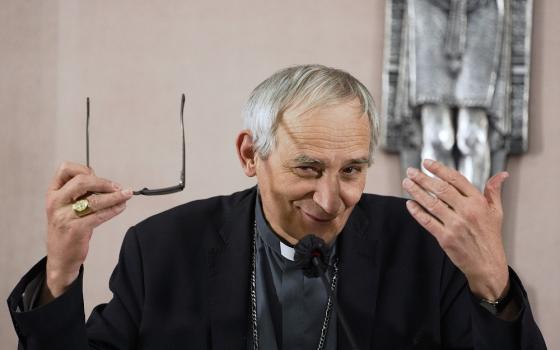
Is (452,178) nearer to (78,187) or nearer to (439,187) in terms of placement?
(439,187)

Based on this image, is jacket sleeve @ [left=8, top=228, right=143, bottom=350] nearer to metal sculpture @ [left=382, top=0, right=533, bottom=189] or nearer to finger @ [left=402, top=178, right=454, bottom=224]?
finger @ [left=402, top=178, right=454, bottom=224]

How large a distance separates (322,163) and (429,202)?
33 centimetres

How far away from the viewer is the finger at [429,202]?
1690 mm

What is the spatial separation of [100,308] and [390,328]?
719 mm

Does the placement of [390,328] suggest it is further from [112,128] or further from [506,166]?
[112,128]

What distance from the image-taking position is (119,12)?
3998 mm

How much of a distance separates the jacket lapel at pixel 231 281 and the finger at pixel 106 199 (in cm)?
55

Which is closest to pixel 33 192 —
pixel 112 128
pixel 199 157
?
pixel 112 128

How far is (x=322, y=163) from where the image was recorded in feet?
6.40

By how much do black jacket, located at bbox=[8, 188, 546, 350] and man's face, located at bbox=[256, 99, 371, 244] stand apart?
22 cm

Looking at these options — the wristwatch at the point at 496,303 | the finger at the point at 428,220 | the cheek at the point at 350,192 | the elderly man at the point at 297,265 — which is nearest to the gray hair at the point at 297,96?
the elderly man at the point at 297,265

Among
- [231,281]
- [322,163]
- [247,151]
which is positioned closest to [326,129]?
[322,163]

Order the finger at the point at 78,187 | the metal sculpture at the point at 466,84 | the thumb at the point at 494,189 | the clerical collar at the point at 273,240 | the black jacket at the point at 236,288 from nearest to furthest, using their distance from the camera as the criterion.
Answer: the finger at the point at 78,187 → the thumb at the point at 494,189 → the black jacket at the point at 236,288 → the clerical collar at the point at 273,240 → the metal sculpture at the point at 466,84

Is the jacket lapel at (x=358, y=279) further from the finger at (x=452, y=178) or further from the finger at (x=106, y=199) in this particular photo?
the finger at (x=106, y=199)
